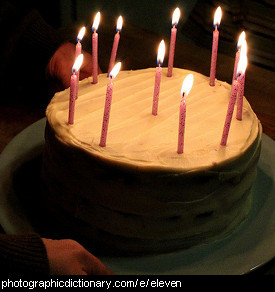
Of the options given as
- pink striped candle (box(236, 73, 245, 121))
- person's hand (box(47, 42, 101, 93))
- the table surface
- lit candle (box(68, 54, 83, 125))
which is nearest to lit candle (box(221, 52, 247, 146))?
pink striped candle (box(236, 73, 245, 121))

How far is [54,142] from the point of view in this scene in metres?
1.29

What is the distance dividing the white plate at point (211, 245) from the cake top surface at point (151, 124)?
0.24m

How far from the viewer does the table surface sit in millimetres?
1765

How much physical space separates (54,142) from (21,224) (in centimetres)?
24

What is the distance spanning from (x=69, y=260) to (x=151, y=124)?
0.47 m

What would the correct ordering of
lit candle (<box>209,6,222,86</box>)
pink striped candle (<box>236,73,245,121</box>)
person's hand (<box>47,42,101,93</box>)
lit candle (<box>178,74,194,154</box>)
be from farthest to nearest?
person's hand (<box>47,42,101,93</box>) → lit candle (<box>209,6,222,86</box>) → pink striped candle (<box>236,73,245,121</box>) → lit candle (<box>178,74,194,154</box>)

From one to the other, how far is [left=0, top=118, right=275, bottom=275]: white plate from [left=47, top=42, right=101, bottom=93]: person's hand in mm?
522

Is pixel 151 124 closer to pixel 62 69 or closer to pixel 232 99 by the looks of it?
pixel 232 99

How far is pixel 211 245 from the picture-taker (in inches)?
51.3

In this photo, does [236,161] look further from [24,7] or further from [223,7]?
[223,7]

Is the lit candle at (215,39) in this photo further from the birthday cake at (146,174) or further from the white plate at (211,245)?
the white plate at (211,245)

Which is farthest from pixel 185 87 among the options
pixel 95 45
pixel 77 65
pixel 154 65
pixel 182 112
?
pixel 154 65

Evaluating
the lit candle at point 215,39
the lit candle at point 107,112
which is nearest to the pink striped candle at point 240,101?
the lit candle at point 215,39

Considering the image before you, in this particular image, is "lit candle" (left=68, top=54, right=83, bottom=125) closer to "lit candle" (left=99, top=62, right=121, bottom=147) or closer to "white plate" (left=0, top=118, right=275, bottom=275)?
"lit candle" (left=99, top=62, right=121, bottom=147)
